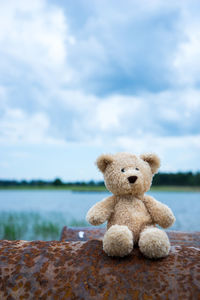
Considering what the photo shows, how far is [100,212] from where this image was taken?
1967 mm

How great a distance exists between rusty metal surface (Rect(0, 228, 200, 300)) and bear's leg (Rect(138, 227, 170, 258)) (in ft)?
0.11

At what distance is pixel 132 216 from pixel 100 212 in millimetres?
212

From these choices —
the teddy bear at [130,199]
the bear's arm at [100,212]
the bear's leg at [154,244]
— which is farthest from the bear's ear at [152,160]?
the bear's leg at [154,244]

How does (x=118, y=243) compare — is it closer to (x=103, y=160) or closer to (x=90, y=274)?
(x=90, y=274)

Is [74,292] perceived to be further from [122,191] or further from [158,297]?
[122,191]

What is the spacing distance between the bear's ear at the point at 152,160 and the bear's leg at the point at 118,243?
26.0 inches

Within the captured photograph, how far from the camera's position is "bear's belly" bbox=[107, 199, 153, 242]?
188 centimetres

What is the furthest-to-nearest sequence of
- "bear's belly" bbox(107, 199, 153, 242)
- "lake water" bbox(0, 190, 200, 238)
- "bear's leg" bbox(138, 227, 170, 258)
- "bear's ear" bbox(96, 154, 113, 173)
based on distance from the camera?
"lake water" bbox(0, 190, 200, 238)
"bear's ear" bbox(96, 154, 113, 173)
"bear's belly" bbox(107, 199, 153, 242)
"bear's leg" bbox(138, 227, 170, 258)

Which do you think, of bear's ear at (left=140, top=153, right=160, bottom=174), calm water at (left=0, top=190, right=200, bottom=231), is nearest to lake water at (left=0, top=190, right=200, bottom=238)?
calm water at (left=0, top=190, right=200, bottom=231)

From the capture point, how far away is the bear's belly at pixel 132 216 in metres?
1.88

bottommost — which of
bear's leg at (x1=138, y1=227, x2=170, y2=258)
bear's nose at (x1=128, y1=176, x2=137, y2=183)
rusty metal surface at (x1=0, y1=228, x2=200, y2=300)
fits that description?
rusty metal surface at (x1=0, y1=228, x2=200, y2=300)

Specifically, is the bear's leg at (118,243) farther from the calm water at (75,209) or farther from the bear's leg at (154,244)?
the calm water at (75,209)

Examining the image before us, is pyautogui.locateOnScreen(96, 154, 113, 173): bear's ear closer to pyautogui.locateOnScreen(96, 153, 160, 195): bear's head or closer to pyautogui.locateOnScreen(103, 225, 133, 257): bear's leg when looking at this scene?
pyautogui.locateOnScreen(96, 153, 160, 195): bear's head

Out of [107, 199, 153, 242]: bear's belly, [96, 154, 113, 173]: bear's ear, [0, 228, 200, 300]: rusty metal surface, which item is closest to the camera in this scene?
[0, 228, 200, 300]: rusty metal surface
